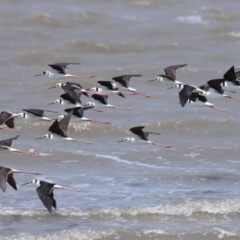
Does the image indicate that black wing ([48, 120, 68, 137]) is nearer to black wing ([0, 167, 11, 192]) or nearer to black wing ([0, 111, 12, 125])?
black wing ([0, 111, 12, 125])

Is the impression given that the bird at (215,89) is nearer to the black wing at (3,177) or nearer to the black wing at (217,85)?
the black wing at (217,85)

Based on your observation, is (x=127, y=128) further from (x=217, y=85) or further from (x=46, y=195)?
(x=46, y=195)

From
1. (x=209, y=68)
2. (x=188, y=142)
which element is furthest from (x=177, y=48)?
(x=188, y=142)

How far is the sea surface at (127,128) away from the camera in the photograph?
10.7 meters

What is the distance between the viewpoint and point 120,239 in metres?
9.98

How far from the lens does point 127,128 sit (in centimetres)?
1597

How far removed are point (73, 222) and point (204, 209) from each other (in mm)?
1658

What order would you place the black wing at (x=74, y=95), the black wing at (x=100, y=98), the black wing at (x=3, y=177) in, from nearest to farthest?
the black wing at (x=3, y=177)
the black wing at (x=74, y=95)
the black wing at (x=100, y=98)

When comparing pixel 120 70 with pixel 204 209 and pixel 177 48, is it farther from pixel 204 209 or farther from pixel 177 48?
pixel 204 209

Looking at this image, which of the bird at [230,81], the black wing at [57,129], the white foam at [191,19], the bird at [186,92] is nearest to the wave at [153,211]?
the bird at [186,92]

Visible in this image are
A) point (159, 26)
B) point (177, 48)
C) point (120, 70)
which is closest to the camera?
point (120, 70)

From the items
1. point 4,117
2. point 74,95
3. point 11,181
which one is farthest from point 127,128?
point 11,181

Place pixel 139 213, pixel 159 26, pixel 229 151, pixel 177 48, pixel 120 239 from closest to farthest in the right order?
1. pixel 120 239
2. pixel 139 213
3. pixel 229 151
4. pixel 177 48
5. pixel 159 26

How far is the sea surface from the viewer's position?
420 inches
